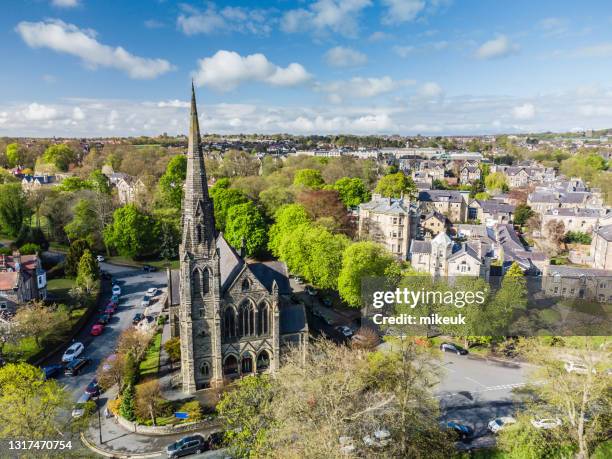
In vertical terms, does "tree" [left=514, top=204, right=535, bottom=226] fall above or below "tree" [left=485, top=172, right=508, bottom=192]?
below

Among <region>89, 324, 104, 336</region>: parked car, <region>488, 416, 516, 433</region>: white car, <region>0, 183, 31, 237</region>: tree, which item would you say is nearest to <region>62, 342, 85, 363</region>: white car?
<region>89, 324, 104, 336</region>: parked car

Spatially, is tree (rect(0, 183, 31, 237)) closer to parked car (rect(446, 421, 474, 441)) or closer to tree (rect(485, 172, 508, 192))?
parked car (rect(446, 421, 474, 441))

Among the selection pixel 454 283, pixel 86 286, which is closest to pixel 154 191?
pixel 86 286

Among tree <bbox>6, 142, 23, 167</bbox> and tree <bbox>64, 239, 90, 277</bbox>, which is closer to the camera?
tree <bbox>64, 239, 90, 277</bbox>

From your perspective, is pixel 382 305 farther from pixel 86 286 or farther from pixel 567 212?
pixel 567 212

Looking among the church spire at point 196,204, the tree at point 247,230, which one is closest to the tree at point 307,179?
the tree at point 247,230

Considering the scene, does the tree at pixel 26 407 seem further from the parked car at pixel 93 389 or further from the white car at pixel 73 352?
the white car at pixel 73 352
